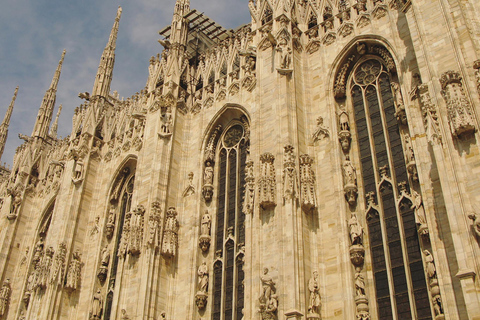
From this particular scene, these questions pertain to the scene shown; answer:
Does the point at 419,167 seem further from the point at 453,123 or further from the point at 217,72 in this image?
the point at 217,72

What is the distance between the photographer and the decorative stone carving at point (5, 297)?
25.8 metres

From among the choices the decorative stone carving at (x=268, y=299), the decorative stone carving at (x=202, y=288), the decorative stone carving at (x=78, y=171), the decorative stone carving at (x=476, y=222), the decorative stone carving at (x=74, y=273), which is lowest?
Answer: the decorative stone carving at (x=268, y=299)

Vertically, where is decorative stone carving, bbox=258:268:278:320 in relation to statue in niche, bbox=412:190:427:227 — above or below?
below

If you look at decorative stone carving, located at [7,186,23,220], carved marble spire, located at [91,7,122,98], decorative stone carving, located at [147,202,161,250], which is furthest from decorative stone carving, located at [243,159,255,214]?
decorative stone carving, located at [7,186,23,220]

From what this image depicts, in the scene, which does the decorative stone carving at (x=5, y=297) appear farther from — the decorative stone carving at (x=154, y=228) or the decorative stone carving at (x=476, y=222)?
the decorative stone carving at (x=476, y=222)

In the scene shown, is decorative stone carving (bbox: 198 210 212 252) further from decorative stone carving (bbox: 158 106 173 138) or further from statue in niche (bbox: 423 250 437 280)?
statue in niche (bbox: 423 250 437 280)

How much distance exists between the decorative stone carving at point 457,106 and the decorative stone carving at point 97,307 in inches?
601

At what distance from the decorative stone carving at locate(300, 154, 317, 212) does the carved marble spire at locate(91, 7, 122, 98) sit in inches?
615

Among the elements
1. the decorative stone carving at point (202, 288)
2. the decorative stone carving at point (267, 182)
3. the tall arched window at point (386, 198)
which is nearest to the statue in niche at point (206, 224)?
the decorative stone carving at point (202, 288)

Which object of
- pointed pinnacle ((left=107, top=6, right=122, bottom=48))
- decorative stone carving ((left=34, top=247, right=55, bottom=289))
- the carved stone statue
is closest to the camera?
the carved stone statue

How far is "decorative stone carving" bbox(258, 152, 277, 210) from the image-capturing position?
612 inches

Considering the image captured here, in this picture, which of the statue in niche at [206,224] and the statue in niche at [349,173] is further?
the statue in niche at [206,224]

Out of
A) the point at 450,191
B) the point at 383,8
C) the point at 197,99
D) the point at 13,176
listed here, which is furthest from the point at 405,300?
the point at 13,176

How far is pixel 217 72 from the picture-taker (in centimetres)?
2286
